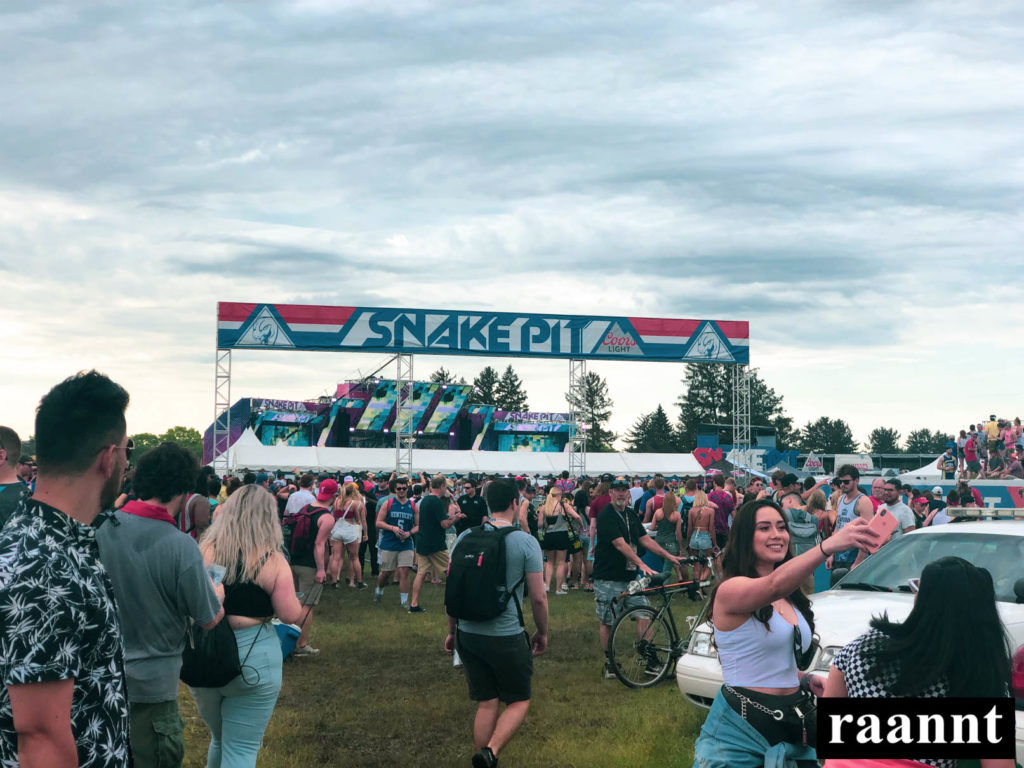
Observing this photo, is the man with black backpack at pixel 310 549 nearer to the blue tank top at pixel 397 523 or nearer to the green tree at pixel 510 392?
the blue tank top at pixel 397 523

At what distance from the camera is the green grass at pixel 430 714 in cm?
773

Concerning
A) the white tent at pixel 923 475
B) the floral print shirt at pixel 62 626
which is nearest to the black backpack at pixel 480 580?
the floral print shirt at pixel 62 626

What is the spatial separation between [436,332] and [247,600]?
2576cm

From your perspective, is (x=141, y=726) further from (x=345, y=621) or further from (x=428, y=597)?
(x=428, y=597)

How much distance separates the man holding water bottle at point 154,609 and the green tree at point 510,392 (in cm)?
13861

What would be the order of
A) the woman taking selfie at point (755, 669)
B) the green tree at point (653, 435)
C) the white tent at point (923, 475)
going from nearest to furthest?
the woman taking selfie at point (755, 669), the white tent at point (923, 475), the green tree at point (653, 435)

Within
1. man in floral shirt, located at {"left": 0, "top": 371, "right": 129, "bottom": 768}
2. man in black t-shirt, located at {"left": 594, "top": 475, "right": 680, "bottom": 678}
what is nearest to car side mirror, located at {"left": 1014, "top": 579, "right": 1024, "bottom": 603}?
man in black t-shirt, located at {"left": 594, "top": 475, "right": 680, "bottom": 678}

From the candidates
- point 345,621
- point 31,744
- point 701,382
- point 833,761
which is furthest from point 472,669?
point 701,382

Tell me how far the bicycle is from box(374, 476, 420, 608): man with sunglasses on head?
6.32 m

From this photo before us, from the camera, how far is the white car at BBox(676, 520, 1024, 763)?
681cm

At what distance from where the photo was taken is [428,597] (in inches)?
678

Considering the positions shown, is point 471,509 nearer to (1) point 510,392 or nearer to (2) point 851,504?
(2) point 851,504

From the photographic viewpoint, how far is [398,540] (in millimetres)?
16422

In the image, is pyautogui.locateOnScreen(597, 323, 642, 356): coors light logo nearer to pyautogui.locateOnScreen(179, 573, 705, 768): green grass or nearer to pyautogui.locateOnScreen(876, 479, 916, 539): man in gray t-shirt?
pyautogui.locateOnScreen(179, 573, 705, 768): green grass
